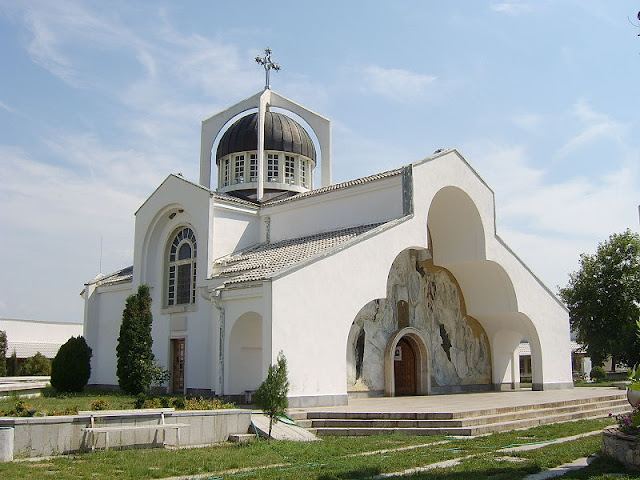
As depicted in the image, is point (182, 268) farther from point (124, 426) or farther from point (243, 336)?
point (124, 426)

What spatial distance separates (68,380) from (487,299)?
52.7ft

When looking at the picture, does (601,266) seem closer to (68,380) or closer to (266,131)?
(266,131)

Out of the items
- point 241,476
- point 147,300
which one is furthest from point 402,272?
point 241,476

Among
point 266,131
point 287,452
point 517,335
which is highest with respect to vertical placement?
point 266,131

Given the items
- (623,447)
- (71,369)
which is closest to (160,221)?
(71,369)

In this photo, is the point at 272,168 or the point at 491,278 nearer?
the point at 491,278

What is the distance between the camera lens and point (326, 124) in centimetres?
2927

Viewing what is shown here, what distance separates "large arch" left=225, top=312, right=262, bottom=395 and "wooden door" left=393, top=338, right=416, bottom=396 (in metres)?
6.30

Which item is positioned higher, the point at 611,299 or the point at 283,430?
the point at 611,299

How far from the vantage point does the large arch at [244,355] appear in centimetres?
1947

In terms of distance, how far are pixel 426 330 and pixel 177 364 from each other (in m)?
9.23

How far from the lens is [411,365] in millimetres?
25203

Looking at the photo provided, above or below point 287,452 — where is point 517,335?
above

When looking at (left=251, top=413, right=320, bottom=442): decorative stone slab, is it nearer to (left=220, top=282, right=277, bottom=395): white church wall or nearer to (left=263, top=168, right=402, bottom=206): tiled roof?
(left=220, top=282, right=277, bottom=395): white church wall
